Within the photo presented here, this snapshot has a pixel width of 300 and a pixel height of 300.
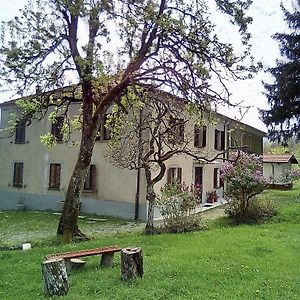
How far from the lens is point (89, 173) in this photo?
20125 millimetres

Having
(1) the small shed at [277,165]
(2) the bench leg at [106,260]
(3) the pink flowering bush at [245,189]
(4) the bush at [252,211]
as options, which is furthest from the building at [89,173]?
(1) the small shed at [277,165]

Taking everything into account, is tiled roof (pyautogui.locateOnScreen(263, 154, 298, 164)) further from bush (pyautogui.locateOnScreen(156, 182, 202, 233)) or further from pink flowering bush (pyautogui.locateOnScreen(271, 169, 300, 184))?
bush (pyautogui.locateOnScreen(156, 182, 202, 233))

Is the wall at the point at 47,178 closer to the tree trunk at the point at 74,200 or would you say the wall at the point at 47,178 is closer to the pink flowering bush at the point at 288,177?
the tree trunk at the point at 74,200

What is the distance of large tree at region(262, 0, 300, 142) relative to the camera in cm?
2239

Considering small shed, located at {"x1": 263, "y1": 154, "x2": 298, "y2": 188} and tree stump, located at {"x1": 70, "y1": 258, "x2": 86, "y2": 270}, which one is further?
small shed, located at {"x1": 263, "y1": 154, "x2": 298, "y2": 188}

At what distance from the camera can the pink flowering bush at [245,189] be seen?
14688mm

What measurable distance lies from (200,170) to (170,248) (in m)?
14.3

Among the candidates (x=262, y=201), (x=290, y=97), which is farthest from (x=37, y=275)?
(x=290, y=97)

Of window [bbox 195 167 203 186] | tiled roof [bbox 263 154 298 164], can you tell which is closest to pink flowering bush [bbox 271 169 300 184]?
tiled roof [bbox 263 154 298 164]

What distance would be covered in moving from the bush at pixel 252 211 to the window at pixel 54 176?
10.5 m

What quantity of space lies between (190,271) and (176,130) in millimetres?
9060

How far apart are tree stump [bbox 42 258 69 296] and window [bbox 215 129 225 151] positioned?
2029cm

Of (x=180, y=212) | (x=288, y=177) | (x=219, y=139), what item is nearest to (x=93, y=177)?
(x=180, y=212)

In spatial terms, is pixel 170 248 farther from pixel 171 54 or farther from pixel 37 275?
pixel 171 54
